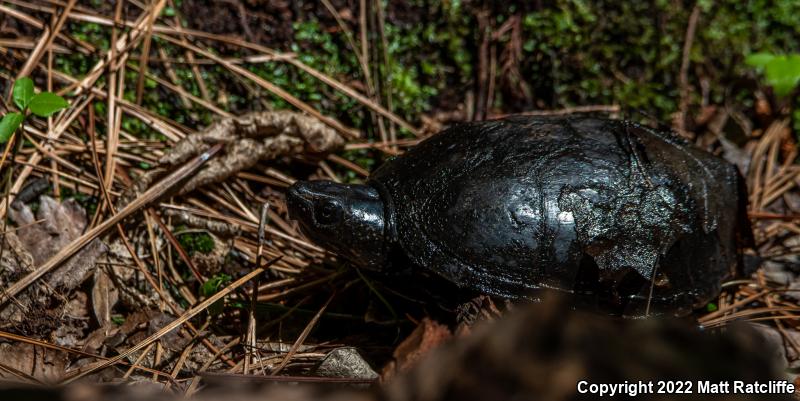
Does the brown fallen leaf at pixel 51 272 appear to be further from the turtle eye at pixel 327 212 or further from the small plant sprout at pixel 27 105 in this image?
the turtle eye at pixel 327 212

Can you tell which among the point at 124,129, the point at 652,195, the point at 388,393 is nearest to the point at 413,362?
the point at 388,393

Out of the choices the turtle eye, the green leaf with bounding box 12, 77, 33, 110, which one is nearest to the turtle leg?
the turtle eye

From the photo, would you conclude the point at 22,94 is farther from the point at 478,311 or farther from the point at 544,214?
the point at 544,214

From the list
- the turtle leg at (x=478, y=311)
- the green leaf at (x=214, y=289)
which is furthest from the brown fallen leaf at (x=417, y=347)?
the green leaf at (x=214, y=289)

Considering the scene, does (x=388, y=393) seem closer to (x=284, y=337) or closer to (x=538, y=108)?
(x=284, y=337)

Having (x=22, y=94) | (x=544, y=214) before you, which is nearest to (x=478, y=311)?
(x=544, y=214)
